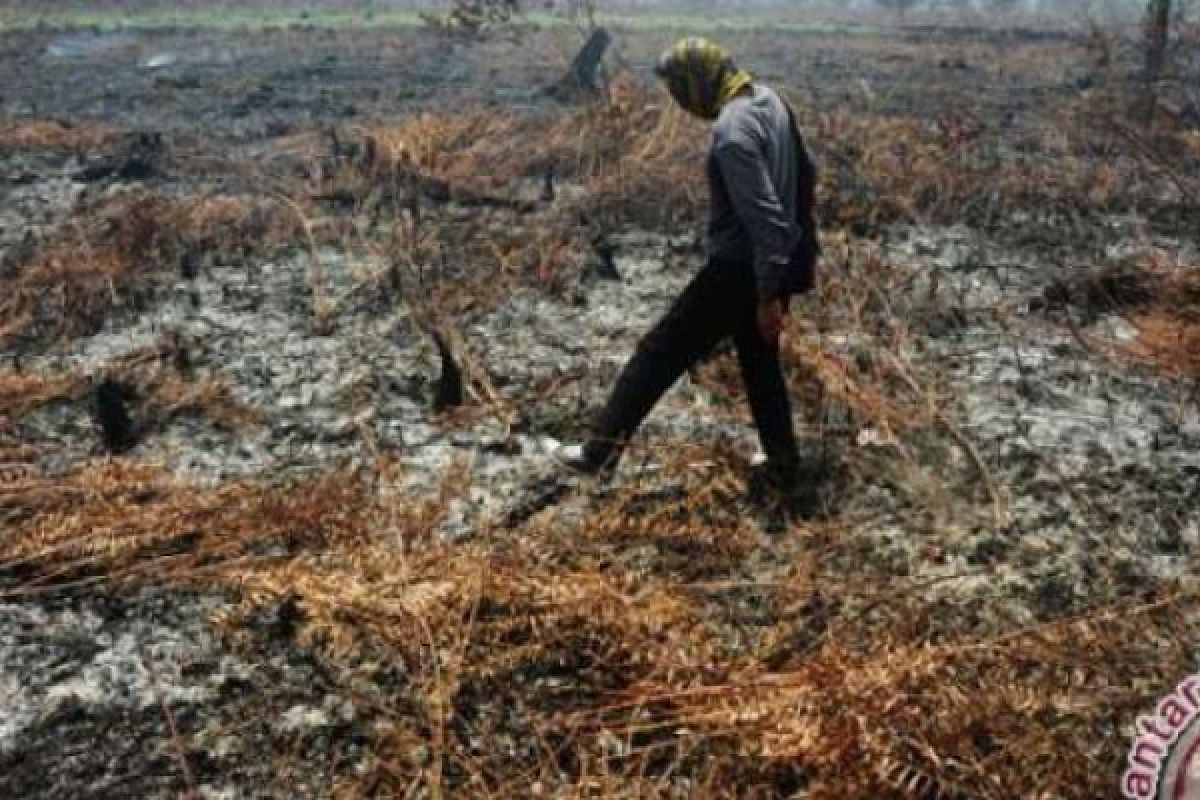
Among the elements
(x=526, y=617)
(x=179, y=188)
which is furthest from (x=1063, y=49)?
(x=526, y=617)

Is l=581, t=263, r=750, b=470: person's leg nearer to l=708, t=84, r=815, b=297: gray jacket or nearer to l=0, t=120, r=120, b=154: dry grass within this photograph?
l=708, t=84, r=815, b=297: gray jacket

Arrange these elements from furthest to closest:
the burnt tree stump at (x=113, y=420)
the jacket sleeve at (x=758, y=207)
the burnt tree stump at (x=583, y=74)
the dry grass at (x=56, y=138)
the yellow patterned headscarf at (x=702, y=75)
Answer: the burnt tree stump at (x=583, y=74) → the dry grass at (x=56, y=138) → the burnt tree stump at (x=113, y=420) → the yellow patterned headscarf at (x=702, y=75) → the jacket sleeve at (x=758, y=207)

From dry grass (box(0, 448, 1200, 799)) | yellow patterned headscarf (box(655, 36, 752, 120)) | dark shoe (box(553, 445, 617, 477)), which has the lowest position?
dry grass (box(0, 448, 1200, 799))

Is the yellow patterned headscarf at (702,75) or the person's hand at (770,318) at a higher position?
the yellow patterned headscarf at (702,75)

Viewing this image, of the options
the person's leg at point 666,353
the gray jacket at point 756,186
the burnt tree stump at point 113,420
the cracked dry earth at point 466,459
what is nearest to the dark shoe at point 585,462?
the person's leg at point 666,353

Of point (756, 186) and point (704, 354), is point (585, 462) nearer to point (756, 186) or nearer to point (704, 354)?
point (704, 354)

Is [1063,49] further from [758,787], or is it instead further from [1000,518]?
[758,787]

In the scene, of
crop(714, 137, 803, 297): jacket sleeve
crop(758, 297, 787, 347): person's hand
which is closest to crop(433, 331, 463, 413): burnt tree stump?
crop(758, 297, 787, 347): person's hand

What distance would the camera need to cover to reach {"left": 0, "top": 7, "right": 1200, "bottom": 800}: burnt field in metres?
2.69

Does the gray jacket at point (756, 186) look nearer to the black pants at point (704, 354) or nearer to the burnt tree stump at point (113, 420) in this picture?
the black pants at point (704, 354)

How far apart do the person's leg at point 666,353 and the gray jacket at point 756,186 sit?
0.12 metres

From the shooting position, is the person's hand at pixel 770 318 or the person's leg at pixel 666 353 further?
the person's leg at pixel 666 353

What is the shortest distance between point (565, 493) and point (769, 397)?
0.83 m

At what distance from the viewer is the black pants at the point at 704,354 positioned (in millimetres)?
3566
